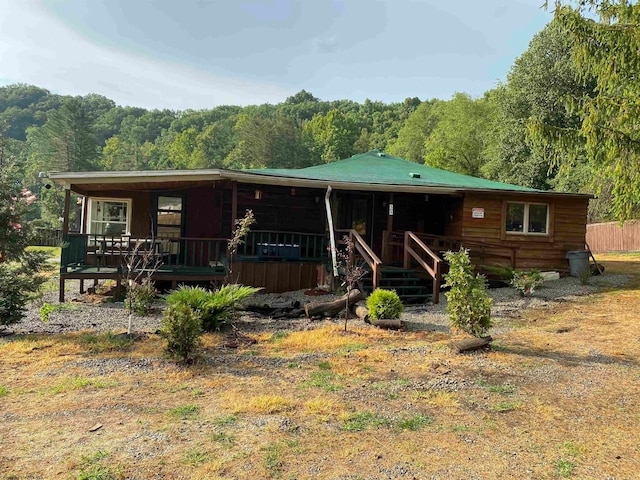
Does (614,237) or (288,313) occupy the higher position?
(614,237)

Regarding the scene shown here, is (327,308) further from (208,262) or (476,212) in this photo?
(476,212)

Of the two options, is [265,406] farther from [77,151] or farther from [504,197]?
[77,151]

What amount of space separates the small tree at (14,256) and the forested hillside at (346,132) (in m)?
0.81

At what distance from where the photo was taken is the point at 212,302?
6961 mm

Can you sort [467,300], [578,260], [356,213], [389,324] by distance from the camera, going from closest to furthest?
[467,300] < [389,324] < [578,260] < [356,213]

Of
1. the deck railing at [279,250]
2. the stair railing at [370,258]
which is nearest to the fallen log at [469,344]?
the stair railing at [370,258]

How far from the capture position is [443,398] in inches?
172

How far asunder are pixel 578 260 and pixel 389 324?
8073 mm

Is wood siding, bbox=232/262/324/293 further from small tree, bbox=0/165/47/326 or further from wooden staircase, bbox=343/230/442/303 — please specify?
small tree, bbox=0/165/47/326

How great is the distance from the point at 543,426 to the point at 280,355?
3.26 meters

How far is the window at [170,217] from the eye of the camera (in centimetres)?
1180

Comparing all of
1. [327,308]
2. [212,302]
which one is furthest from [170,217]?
[327,308]

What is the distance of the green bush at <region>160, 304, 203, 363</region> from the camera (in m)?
5.27

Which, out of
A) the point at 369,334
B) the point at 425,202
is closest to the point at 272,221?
the point at 425,202
